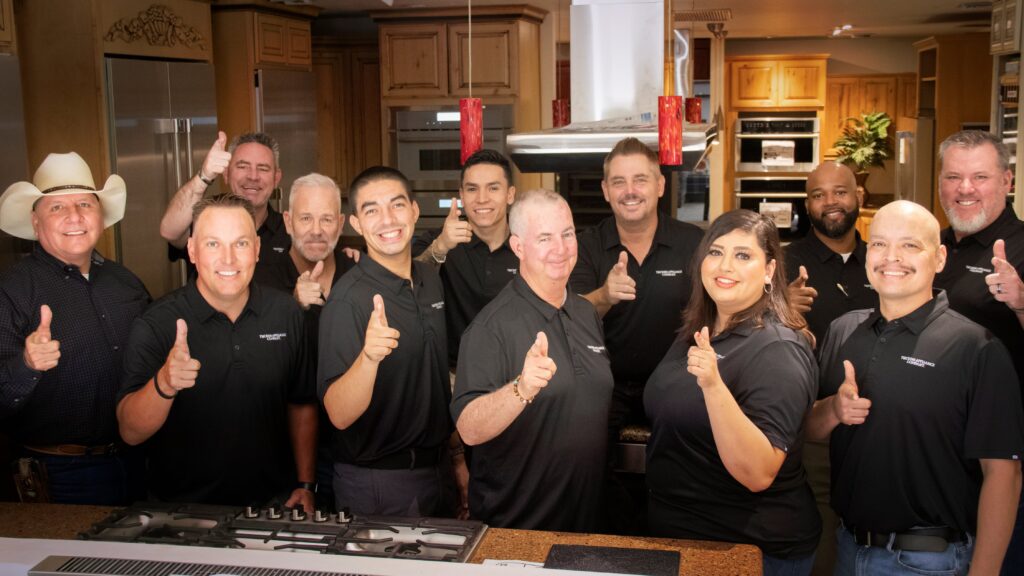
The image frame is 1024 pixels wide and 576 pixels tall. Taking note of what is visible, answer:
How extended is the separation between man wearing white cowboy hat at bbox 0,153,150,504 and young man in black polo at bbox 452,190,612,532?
1134mm

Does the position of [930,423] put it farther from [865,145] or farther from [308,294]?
[865,145]

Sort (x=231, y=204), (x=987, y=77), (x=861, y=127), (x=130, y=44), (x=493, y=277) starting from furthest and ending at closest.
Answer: (x=861, y=127)
(x=987, y=77)
(x=130, y=44)
(x=493, y=277)
(x=231, y=204)

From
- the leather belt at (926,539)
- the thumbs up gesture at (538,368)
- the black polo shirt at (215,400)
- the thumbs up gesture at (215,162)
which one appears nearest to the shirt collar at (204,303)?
the black polo shirt at (215,400)

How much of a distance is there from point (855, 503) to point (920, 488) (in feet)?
0.51

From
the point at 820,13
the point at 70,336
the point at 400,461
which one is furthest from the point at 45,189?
the point at 820,13

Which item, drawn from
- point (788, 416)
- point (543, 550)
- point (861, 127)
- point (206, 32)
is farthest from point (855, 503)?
point (861, 127)

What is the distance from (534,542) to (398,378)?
2.31 ft

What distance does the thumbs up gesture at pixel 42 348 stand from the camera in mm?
2486

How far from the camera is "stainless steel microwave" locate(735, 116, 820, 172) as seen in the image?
9.59 metres

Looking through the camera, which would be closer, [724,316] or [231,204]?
[724,316]

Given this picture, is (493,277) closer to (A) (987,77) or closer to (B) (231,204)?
(B) (231,204)

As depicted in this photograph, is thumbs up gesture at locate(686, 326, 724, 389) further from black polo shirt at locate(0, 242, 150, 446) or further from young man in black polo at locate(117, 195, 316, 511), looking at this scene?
black polo shirt at locate(0, 242, 150, 446)

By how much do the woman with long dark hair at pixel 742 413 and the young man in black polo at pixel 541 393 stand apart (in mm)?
173

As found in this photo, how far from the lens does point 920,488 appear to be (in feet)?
7.54
